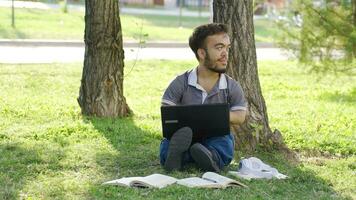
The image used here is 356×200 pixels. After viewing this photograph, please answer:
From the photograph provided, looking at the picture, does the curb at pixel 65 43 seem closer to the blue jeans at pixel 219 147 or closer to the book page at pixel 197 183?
the blue jeans at pixel 219 147

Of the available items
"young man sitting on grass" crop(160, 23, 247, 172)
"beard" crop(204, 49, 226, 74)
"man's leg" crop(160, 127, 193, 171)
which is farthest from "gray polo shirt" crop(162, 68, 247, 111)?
"man's leg" crop(160, 127, 193, 171)

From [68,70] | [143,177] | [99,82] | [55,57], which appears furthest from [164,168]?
[55,57]

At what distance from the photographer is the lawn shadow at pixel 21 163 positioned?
5262mm

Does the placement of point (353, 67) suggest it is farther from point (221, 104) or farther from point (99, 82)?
point (221, 104)

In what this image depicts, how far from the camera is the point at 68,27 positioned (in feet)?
68.8

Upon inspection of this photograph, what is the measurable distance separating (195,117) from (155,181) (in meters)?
0.62

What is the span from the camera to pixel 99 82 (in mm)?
8305

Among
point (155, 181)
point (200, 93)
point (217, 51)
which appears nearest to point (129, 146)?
point (200, 93)

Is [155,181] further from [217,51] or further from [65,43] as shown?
[65,43]

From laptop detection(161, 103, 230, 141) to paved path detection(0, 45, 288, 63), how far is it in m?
8.20

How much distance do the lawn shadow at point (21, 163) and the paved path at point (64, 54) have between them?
7229 mm

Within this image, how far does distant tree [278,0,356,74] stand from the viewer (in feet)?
35.9

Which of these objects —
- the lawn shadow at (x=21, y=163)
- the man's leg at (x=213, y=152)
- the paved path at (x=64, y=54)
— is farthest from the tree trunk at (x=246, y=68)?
the paved path at (x=64, y=54)

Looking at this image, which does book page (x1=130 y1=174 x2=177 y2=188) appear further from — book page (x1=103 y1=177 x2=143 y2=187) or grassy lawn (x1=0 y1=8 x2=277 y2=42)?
grassy lawn (x1=0 y1=8 x2=277 y2=42)
